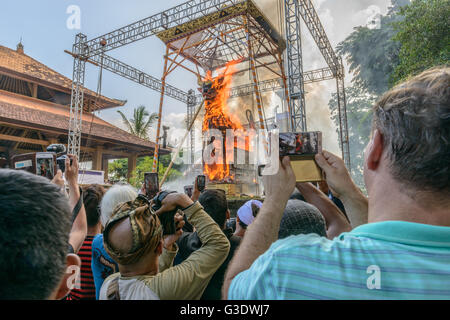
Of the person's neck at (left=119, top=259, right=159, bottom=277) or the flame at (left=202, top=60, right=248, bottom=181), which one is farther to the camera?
the flame at (left=202, top=60, right=248, bottom=181)

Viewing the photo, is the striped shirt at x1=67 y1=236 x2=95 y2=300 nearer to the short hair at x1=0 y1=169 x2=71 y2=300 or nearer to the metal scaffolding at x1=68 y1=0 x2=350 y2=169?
the short hair at x1=0 y1=169 x2=71 y2=300

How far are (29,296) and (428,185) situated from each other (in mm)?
1127

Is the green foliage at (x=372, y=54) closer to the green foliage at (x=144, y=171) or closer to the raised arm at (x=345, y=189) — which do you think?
the green foliage at (x=144, y=171)

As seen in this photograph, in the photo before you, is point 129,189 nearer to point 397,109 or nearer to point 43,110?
point 397,109

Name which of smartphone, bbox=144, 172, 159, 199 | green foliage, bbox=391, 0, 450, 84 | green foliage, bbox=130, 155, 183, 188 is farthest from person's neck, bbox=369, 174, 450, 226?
green foliage, bbox=391, 0, 450, 84

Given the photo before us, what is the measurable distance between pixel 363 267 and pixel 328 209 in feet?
2.89

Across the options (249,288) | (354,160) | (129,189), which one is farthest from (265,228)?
(354,160)

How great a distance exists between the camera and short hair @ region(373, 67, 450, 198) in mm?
781

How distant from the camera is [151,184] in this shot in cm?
336

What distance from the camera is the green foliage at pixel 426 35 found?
30.4 ft

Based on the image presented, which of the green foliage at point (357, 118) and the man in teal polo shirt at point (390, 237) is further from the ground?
the green foliage at point (357, 118)

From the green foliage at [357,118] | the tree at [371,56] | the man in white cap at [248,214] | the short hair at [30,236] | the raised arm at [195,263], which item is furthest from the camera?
the green foliage at [357,118]

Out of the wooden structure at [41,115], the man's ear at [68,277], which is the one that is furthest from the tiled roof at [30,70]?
the man's ear at [68,277]

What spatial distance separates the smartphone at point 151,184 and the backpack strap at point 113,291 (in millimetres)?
2034
